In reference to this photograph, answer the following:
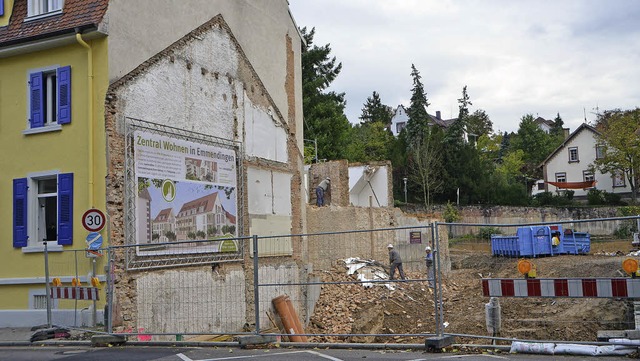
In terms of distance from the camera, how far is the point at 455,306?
81.6 ft

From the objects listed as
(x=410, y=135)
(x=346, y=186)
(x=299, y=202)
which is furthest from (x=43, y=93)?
(x=410, y=135)

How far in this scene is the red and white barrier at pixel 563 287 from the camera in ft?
31.5

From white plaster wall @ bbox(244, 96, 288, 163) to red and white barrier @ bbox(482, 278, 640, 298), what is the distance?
48.3 ft

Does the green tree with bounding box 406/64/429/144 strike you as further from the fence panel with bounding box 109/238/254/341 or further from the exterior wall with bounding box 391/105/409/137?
the fence panel with bounding box 109/238/254/341

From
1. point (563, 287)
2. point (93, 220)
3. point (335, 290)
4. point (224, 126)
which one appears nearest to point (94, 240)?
point (93, 220)

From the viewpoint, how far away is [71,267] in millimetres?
17828

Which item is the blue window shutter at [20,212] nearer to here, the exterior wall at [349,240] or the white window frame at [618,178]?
the exterior wall at [349,240]

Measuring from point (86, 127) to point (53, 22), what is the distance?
2.99 m

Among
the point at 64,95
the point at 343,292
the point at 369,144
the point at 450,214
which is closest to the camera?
the point at 64,95

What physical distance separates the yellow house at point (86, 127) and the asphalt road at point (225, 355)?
7.90 feet

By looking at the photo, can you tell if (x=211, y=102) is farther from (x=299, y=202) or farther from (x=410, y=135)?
(x=410, y=135)

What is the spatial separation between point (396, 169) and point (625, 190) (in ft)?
81.5

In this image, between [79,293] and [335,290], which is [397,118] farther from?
[79,293]

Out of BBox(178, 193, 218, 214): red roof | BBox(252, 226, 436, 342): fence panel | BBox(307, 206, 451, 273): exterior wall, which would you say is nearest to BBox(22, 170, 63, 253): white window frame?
BBox(178, 193, 218, 214): red roof
